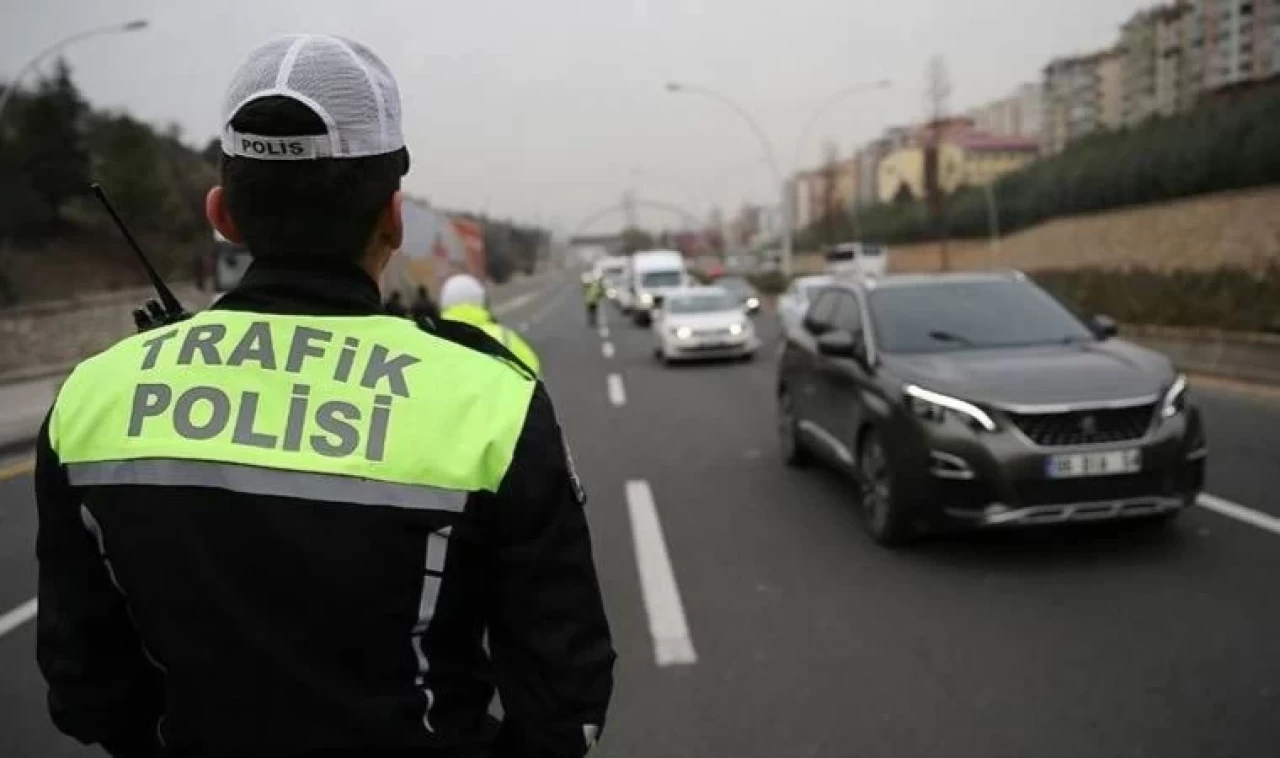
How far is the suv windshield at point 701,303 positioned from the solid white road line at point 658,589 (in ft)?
41.5

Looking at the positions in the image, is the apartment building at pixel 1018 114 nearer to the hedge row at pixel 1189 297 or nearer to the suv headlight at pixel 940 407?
the hedge row at pixel 1189 297

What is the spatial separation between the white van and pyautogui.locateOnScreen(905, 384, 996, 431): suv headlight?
90.5ft

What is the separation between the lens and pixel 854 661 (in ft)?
15.1

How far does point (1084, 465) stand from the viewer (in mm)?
5645

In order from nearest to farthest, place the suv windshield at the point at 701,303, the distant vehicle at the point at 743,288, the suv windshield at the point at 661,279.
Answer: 1. the suv windshield at the point at 701,303
2. the distant vehicle at the point at 743,288
3. the suv windshield at the point at 661,279

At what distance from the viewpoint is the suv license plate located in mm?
5641

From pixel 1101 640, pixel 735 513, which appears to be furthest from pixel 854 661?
pixel 735 513

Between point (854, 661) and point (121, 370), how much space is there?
370 centimetres

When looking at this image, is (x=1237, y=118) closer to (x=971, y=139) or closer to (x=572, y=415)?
(x=572, y=415)

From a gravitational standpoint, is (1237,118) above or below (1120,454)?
above

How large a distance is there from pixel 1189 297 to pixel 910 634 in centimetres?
1394

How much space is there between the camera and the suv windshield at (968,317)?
23.0 feet

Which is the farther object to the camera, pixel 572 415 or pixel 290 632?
pixel 572 415

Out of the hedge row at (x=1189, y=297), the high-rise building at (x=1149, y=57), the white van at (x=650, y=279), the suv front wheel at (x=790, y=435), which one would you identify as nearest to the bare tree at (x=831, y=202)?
the high-rise building at (x=1149, y=57)
